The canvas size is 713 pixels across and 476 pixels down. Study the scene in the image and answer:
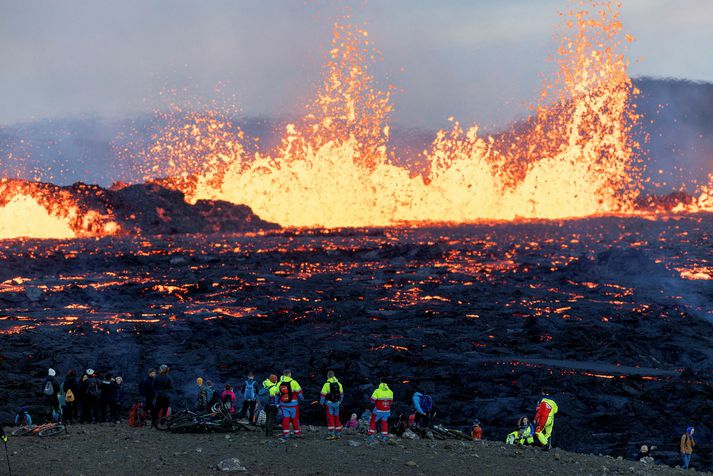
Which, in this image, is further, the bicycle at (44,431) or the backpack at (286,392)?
the bicycle at (44,431)

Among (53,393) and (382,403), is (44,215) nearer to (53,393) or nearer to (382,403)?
(53,393)

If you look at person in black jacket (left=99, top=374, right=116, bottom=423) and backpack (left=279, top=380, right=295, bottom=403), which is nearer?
backpack (left=279, top=380, right=295, bottom=403)

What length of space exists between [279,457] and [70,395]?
A: 24.4ft

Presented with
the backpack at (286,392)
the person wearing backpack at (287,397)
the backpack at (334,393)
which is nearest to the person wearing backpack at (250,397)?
the person wearing backpack at (287,397)

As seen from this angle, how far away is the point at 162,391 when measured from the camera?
21.9 m

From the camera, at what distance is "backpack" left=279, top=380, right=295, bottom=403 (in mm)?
19883

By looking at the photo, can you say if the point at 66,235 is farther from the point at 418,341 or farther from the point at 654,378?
the point at 654,378

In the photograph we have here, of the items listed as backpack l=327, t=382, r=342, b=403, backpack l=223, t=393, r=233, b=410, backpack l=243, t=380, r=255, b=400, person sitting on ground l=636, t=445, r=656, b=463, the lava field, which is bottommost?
person sitting on ground l=636, t=445, r=656, b=463

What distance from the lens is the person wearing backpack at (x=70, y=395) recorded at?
77.0 ft

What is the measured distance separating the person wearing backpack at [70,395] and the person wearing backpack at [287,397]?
6.47 meters

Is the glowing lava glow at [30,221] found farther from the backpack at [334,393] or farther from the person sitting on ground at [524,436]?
the backpack at [334,393]

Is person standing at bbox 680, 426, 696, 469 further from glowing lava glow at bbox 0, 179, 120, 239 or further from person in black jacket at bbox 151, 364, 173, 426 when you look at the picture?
glowing lava glow at bbox 0, 179, 120, 239

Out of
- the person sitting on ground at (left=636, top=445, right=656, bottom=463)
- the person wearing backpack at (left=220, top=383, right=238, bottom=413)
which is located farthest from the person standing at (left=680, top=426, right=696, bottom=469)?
the person wearing backpack at (left=220, top=383, right=238, bottom=413)

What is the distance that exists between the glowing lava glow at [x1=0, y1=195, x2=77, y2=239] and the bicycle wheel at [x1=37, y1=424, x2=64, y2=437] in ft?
482
